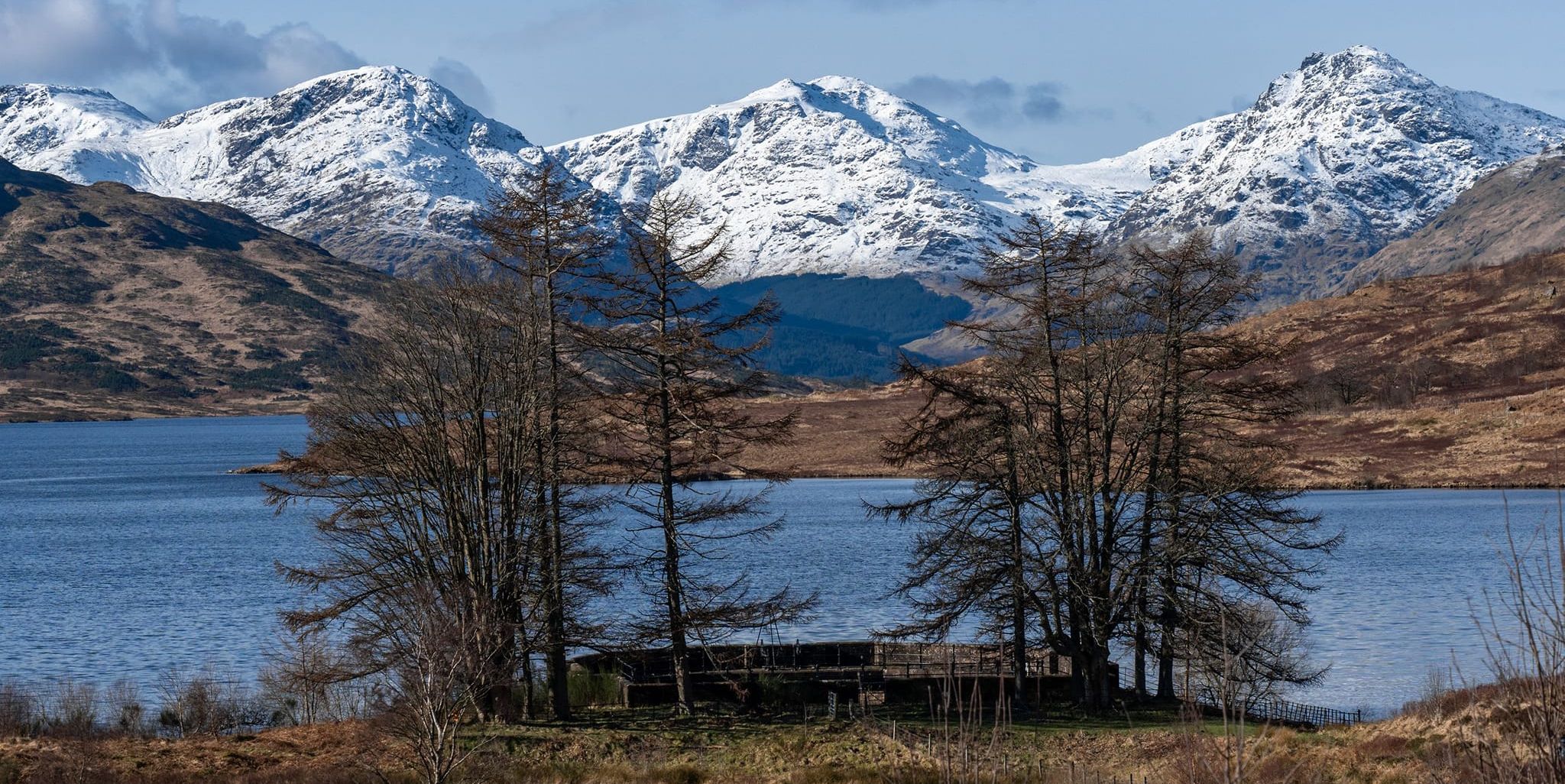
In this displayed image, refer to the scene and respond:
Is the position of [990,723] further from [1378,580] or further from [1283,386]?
[1378,580]

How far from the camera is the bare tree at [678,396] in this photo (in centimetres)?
3628

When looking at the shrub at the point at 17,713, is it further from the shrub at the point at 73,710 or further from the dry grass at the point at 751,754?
the dry grass at the point at 751,754

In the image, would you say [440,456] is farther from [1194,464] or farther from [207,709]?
[1194,464]

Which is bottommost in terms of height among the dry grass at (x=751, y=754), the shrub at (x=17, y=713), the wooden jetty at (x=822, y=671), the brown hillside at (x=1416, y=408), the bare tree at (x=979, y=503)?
the dry grass at (x=751, y=754)

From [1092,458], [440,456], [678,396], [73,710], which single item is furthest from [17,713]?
[1092,458]

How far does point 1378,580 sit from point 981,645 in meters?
35.3

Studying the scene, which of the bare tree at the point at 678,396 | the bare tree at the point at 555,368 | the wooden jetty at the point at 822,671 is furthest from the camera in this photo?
the wooden jetty at the point at 822,671

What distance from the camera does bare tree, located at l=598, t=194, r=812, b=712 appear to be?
3628cm

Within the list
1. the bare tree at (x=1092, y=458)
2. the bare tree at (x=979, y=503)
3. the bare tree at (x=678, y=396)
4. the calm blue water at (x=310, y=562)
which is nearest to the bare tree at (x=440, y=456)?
the bare tree at (x=678, y=396)

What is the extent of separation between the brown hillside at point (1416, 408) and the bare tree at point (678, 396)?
76.6 metres

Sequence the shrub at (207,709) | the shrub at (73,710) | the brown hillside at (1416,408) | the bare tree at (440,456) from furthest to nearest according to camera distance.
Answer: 1. the brown hillside at (1416,408)
2. the shrub at (207,709)
3. the shrub at (73,710)
4. the bare tree at (440,456)

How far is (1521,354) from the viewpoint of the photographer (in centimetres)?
16800

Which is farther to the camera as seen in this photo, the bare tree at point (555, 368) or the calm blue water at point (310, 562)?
the calm blue water at point (310, 562)

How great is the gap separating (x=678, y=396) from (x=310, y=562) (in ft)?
159
